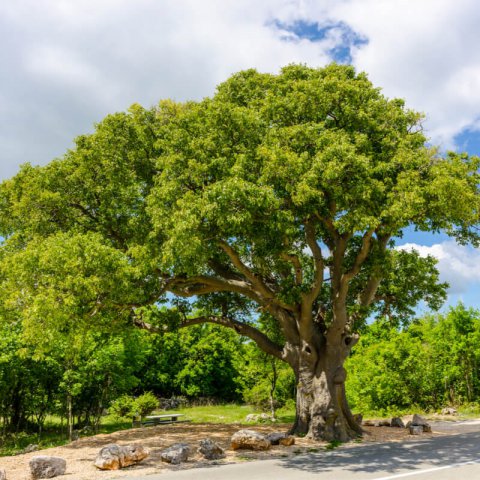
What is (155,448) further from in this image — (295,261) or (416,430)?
(416,430)

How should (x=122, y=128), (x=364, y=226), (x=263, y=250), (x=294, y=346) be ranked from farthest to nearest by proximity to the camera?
(x=294, y=346)
(x=122, y=128)
(x=263, y=250)
(x=364, y=226)

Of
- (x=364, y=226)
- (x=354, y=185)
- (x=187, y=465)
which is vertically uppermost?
(x=354, y=185)

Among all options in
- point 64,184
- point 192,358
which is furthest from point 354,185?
point 192,358

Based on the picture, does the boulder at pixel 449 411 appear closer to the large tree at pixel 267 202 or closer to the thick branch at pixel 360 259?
the large tree at pixel 267 202

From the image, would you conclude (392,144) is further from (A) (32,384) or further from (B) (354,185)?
(A) (32,384)

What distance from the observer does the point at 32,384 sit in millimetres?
21766

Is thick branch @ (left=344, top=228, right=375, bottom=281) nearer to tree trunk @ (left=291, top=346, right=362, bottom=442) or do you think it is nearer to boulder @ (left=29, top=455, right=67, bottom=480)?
tree trunk @ (left=291, top=346, right=362, bottom=442)

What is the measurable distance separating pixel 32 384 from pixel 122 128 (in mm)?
13907

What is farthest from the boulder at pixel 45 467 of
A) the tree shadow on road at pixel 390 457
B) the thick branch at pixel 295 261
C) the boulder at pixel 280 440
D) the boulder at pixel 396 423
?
the boulder at pixel 396 423

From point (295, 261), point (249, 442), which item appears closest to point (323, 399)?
point (249, 442)

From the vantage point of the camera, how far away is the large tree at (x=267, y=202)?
11797mm

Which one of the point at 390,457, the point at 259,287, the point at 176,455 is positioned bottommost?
the point at 390,457

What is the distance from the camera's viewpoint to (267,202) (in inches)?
441

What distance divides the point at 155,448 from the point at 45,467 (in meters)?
3.61
